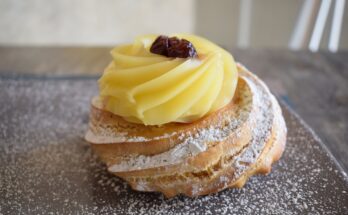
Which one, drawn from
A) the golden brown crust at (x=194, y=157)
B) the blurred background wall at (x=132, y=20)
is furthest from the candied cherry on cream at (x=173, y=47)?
the blurred background wall at (x=132, y=20)

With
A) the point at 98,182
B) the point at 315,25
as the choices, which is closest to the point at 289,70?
the point at 315,25

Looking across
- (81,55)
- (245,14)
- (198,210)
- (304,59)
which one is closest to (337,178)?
(198,210)

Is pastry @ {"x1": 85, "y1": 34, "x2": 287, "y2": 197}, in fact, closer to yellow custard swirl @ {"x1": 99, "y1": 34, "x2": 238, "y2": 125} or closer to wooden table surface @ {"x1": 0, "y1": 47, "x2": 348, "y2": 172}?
yellow custard swirl @ {"x1": 99, "y1": 34, "x2": 238, "y2": 125}

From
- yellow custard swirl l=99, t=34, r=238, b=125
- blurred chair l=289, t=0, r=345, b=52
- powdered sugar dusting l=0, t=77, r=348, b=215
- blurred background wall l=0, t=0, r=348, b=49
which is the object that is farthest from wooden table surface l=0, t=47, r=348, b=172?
blurred background wall l=0, t=0, r=348, b=49

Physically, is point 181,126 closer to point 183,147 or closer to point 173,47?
point 183,147

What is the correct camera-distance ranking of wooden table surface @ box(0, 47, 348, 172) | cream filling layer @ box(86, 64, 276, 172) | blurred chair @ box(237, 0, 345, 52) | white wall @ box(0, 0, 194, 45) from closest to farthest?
cream filling layer @ box(86, 64, 276, 172)
wooden table surface @ box(0, 47, 348, 172)
blurred chair @ box(237, 0, 345, 52)
white wall @ box(0, 0, 194, 45)

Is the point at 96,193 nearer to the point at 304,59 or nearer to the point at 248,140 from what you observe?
the point at 248,140
